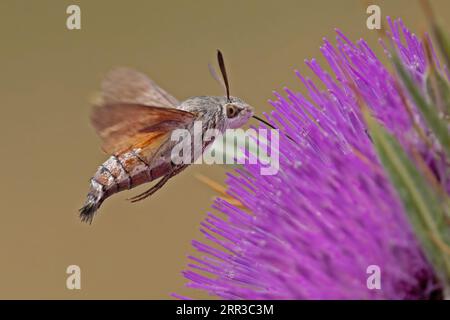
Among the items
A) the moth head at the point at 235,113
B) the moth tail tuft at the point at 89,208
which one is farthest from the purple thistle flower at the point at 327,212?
the moth tail tuft at the point at 89,208

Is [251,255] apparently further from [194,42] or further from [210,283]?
[194,42]

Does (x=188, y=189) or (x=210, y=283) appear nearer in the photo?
(x=210, y=283)

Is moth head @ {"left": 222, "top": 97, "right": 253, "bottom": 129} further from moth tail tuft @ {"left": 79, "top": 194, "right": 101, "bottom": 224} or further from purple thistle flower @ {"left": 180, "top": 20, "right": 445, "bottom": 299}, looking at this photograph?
moth tail tuft @ {"left": 79, "top": 194, "right": 101, "bottom": 224}

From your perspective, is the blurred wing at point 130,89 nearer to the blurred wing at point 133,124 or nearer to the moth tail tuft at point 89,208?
the blurred wing at point 133,124

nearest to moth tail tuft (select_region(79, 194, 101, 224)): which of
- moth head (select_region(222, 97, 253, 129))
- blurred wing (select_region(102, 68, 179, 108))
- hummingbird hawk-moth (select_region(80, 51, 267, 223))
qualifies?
hummingbird hawk-moth (select_region(80, 51, 267, 223))

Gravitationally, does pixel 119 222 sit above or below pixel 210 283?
above

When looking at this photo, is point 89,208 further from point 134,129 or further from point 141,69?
point 141,69
